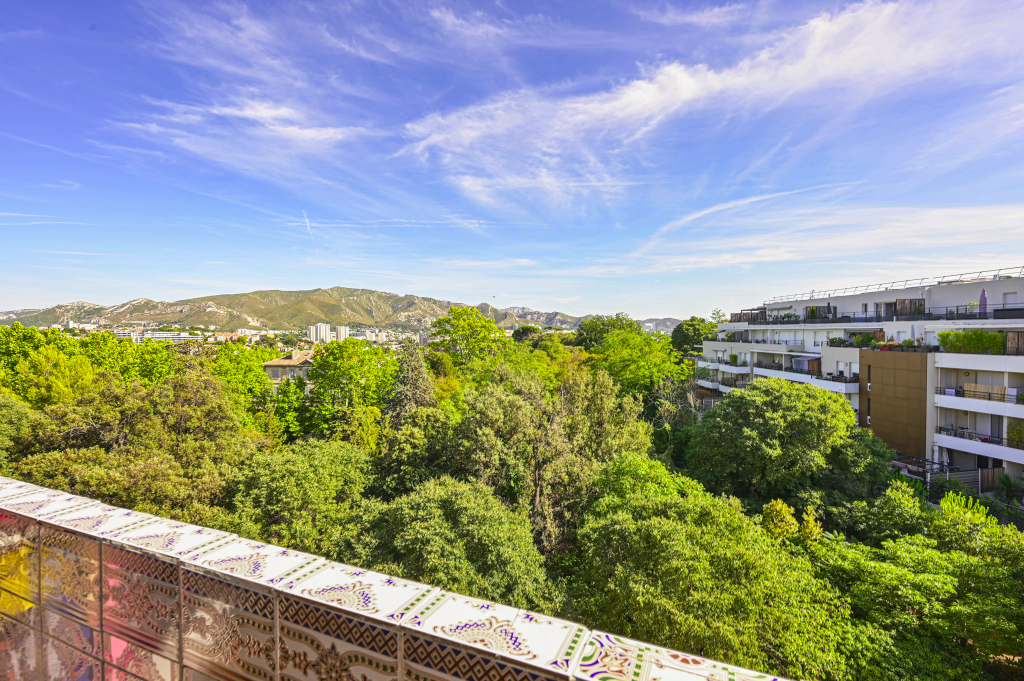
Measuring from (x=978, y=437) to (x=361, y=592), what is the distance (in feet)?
75.3

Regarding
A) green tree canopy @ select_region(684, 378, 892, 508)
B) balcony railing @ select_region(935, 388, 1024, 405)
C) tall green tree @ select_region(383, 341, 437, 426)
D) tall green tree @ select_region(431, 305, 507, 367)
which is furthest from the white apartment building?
tall green tree @ select_region(383, 341, 437, 426)

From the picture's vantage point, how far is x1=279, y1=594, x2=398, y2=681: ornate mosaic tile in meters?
1.78

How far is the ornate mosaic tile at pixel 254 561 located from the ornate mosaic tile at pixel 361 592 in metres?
0.08

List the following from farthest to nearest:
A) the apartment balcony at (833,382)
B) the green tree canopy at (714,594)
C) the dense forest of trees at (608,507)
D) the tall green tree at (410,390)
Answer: the tall green tree at (410,390)
the apartment balcony at (833,382)
the dense forest of trees at (608,507)
the green tree canopy at (714,594)

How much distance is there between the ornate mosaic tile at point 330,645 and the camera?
70.1 inches

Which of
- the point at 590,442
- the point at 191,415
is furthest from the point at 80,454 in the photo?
the point at 590,442

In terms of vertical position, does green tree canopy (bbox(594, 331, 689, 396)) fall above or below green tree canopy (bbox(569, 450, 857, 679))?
above

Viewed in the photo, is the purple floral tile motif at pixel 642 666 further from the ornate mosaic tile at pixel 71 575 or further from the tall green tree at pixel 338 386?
the tall green tree at pixel 338 386

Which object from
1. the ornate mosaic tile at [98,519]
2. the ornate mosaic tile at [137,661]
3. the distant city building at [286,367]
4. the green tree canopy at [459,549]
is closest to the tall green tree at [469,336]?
the green tree canopy at [459,549]

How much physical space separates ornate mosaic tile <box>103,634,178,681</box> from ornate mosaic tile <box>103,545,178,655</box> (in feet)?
0.13

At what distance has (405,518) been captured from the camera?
10.7 metres

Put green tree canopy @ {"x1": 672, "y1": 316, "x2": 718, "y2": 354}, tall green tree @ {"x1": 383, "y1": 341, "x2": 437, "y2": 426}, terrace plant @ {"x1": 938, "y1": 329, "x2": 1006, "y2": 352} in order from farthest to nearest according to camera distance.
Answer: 1. green tree canopy @ {"x1": 672, "y1": 316, "x2": 718, "y2": 354}
2. tall green tree @ {"x1": 383, "y1": 341, "x2": 437, "y2": 426}
3. terrace plant @ {"x1": 938, "y1": 329, "x2": 1006, "y2": 352}

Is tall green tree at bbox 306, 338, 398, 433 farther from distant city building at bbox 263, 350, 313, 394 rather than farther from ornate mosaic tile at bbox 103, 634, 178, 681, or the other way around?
ornate mosaic tile at bbox 103, 634, 178, 681

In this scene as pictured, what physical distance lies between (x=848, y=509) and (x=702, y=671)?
17325 mm
